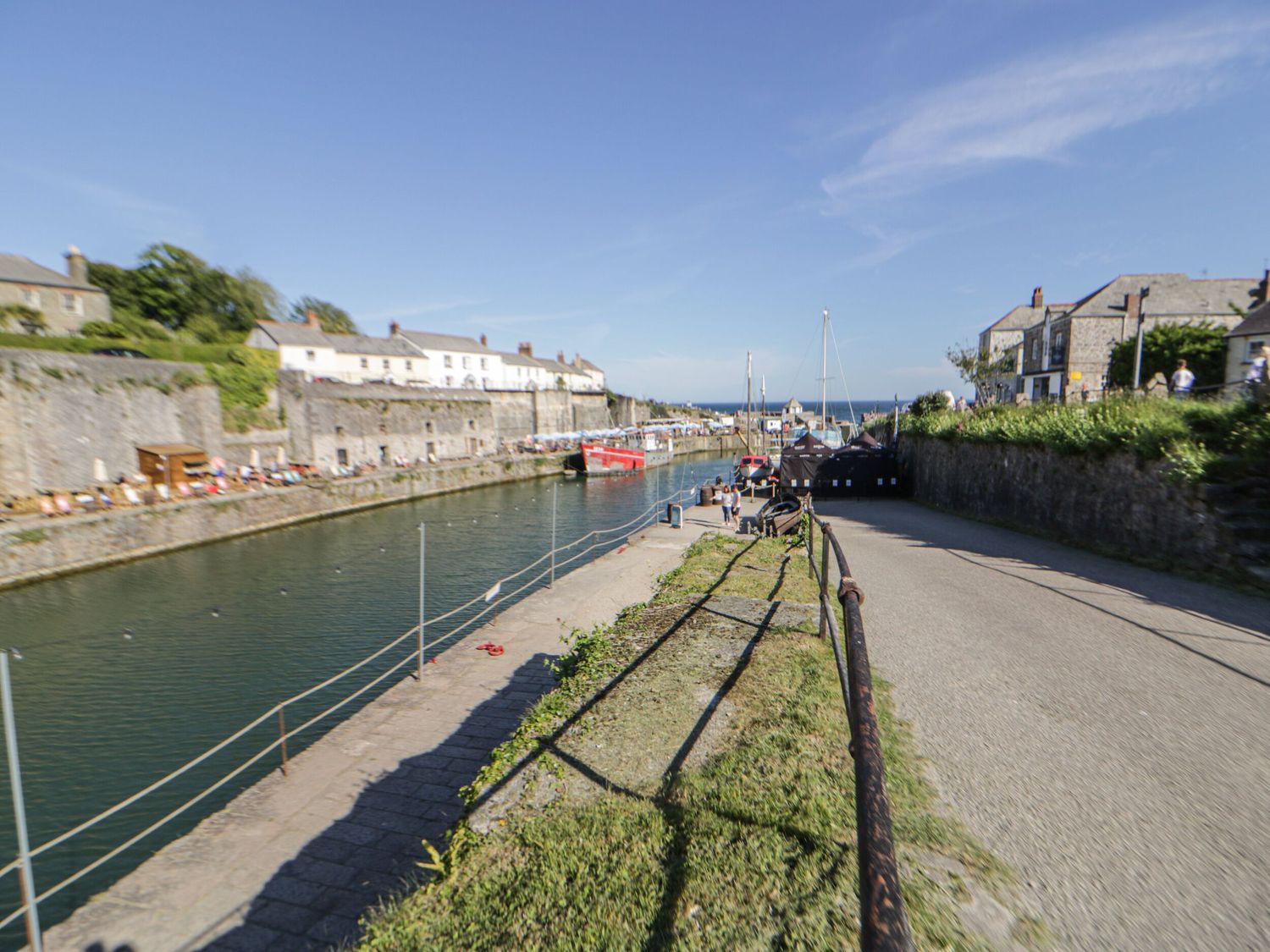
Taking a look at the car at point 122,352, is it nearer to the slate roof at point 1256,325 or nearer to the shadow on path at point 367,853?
the shadow on path at point 367,853

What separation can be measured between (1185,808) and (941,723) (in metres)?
1.52

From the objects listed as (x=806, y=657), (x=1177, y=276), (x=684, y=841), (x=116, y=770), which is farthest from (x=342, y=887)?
(x=1177, y=276)

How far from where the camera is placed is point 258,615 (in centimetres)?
1803

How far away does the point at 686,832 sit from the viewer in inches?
144

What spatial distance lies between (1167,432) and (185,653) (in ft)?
73.3

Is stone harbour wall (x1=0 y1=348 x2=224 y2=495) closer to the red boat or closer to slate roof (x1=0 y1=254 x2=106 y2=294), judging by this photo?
slate roof (x1=0 y1=254 x2=106 y2=294)

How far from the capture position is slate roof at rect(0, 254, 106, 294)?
40.3m

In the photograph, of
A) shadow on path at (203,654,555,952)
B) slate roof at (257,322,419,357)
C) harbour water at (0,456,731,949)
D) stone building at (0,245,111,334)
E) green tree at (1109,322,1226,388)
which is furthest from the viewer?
slate roof at (257,322,419,357)

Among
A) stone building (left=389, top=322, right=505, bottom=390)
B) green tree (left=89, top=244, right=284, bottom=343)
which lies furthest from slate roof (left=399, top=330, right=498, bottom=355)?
green tree (left=89, top=244, right=284, bottom=343)

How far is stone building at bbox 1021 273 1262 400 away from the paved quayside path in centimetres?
4047

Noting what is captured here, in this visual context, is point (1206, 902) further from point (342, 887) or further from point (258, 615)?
point (258, 615)

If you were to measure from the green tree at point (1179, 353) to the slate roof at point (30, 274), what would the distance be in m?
66.7

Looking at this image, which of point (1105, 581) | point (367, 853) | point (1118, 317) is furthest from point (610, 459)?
point (367, 853)

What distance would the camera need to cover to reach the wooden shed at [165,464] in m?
27.7
